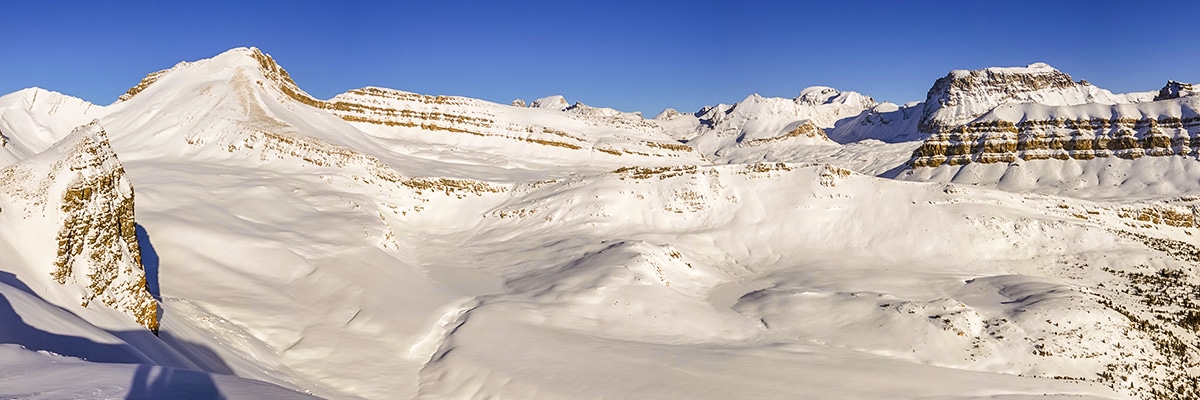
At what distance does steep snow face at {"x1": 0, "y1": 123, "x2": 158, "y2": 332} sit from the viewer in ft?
49.1

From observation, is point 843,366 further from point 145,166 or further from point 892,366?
point 145,166

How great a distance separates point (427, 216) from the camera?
55.4 metres

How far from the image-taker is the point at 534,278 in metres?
36.1

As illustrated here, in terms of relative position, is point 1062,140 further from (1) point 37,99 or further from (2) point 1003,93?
(1) point 37,99

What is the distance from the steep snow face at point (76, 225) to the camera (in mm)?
14969

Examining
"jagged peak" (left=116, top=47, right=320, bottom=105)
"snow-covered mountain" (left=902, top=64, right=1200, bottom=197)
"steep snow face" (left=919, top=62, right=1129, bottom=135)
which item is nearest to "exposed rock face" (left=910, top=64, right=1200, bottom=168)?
"snow-covered mountain" (left=902, top=64, right=1200, bottom=197)

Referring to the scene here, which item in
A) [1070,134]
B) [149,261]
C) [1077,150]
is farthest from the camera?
[1070,134]

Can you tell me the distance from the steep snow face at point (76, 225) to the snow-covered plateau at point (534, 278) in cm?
6

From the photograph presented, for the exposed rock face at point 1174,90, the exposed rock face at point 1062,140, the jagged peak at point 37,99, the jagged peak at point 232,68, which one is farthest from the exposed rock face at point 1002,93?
the jagged peak at point 37,99

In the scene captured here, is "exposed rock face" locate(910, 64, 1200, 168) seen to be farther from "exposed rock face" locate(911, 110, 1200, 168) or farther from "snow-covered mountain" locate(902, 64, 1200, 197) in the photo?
"snow-covered mountain" locate(902, 64, 1200, 197)

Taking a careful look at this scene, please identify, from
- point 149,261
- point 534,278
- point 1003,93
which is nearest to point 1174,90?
point 1003,93

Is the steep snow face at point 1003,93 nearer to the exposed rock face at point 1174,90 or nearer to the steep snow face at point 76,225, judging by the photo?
the exposed rock face at point 1174,90

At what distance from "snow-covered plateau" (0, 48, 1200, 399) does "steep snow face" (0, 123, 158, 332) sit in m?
0.06

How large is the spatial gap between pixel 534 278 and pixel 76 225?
2244 centimetres
